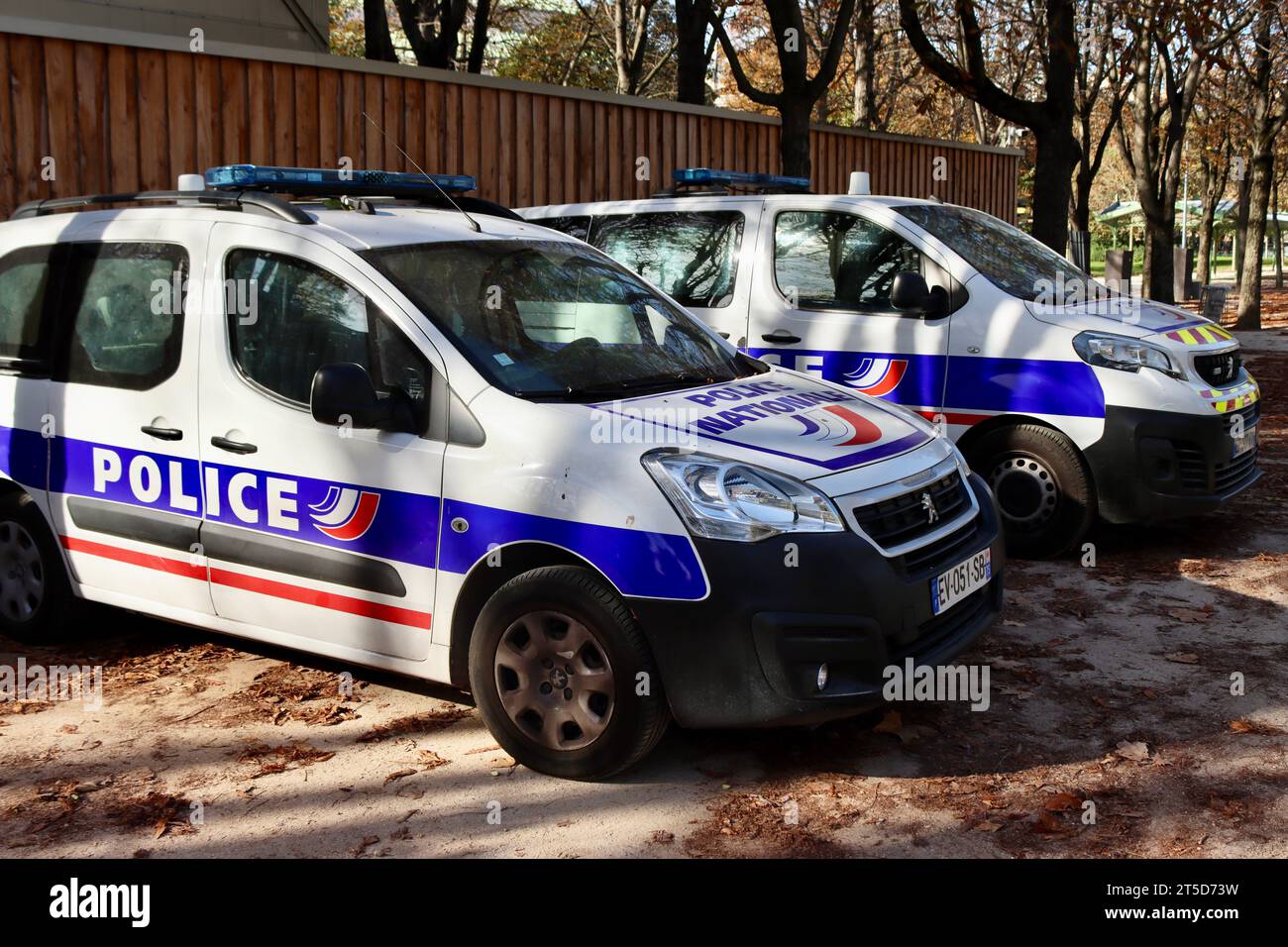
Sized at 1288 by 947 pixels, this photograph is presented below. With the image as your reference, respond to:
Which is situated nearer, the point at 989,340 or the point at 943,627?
the point at 943,627

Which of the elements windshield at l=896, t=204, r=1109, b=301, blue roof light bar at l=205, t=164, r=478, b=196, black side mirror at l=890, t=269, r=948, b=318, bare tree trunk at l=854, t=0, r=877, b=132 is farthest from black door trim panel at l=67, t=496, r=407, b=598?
bare tree trunk at l=854, t=0, r=877, b=132

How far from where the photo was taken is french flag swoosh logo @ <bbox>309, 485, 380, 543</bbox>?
424cm

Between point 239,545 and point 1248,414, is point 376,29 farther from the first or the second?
point 239,545

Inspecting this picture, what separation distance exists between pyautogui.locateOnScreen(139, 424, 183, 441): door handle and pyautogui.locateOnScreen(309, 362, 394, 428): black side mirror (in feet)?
2.64

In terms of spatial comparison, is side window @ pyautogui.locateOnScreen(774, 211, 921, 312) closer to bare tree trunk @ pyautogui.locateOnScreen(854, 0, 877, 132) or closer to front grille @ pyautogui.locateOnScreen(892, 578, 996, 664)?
front grille @ pyautogui.locateOnScreen(892, 578, 996, 664)

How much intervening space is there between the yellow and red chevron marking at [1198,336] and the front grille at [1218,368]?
0.28 ft

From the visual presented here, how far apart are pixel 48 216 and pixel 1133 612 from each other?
5.08 m

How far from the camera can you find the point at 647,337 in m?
4.93

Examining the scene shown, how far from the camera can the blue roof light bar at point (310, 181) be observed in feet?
16.5

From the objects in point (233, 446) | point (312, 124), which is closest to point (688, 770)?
point (233, 446)

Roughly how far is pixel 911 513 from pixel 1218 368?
3.58m

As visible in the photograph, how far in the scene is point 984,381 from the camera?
678 cm

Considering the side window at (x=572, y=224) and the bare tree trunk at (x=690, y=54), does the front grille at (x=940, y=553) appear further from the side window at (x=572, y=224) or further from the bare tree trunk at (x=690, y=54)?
the bare tree trunk at (x=690, y=54)
